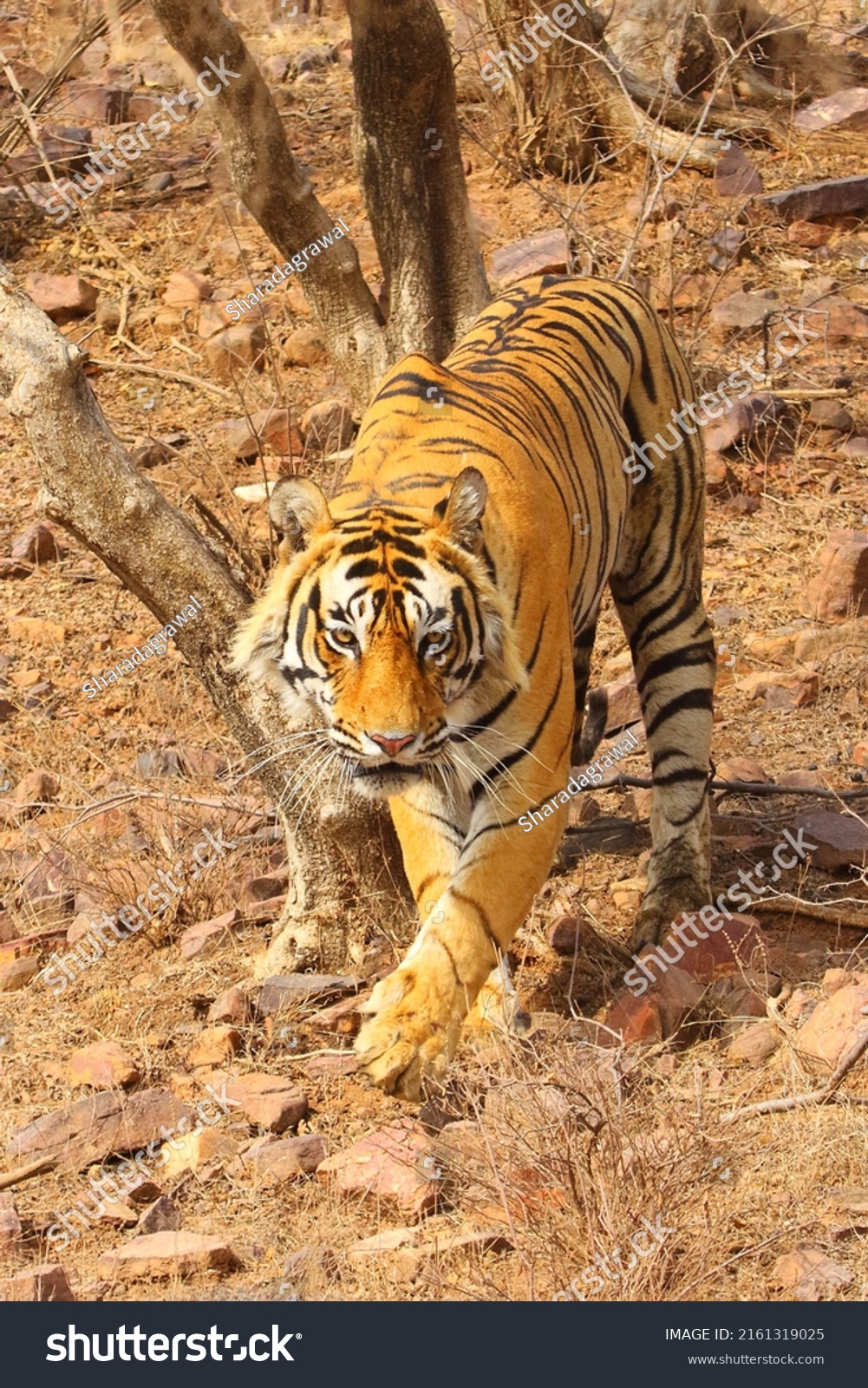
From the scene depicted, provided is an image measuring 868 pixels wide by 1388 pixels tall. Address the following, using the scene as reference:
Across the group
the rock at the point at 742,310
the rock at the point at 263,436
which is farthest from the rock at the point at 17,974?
the rock at the point at 742,310

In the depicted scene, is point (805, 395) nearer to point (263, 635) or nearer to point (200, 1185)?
point (263, 635)

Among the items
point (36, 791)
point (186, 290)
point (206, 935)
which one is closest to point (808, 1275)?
point (206, 935)

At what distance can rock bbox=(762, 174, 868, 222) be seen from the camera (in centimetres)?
1009

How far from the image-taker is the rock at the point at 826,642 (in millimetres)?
7266

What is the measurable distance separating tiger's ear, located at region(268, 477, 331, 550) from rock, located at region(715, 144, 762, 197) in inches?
265

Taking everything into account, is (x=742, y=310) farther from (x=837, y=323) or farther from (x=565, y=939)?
(x=565, y=939)

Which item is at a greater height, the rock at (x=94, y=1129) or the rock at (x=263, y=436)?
the rock at (x=263, y=436)

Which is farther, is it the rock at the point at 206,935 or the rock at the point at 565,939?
the rock at the point at 206,935

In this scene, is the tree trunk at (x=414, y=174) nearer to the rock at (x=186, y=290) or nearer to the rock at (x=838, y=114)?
the rock at (x=186, y=290)

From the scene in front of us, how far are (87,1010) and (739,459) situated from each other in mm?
4859

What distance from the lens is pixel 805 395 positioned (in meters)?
8.84

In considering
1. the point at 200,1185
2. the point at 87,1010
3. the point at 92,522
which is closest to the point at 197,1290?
the point at 200,1185

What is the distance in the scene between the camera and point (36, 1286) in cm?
362

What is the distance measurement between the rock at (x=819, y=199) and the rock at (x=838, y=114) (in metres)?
1.03
